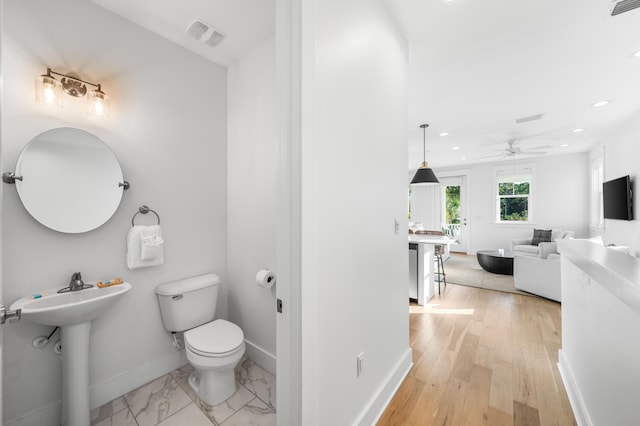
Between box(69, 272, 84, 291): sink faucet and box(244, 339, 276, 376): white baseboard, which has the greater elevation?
box(69, 272, 84, 291): sink faucet

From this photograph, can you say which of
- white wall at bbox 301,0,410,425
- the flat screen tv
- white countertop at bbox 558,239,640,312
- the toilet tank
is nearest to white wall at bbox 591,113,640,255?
the flat screen tv

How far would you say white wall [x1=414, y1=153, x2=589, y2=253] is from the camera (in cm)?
597

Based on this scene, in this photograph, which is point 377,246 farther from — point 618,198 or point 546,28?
point 618,198

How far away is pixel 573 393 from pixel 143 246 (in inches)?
123

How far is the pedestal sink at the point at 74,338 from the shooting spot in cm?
146

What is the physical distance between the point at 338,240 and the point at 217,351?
1135 millimetres

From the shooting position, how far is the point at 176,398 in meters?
1.82

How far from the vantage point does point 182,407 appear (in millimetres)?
1743

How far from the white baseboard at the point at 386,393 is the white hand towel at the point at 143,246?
1.74 meters

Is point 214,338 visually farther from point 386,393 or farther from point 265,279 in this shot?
point 386,393

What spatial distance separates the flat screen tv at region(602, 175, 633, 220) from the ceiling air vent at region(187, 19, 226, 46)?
5.47 metres

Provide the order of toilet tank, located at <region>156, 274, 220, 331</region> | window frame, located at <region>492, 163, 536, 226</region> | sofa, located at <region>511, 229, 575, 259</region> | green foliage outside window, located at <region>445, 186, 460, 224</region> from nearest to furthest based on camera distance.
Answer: toilet tank, located at <region>156, 274, 220, 331</region> → sofa, located at <region>511, 229, 575, 259</region> → window frame, located at <region>492, 163, 536, 226</region> → green foliage outside window, located at <region>445, 186, 460, 224</region>

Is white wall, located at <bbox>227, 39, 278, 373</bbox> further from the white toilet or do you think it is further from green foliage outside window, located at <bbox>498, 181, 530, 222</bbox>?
green foliage outside window, located at <bbox>498, 181, 530, 222</bbox>

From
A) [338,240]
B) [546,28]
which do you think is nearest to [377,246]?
[338,240]
